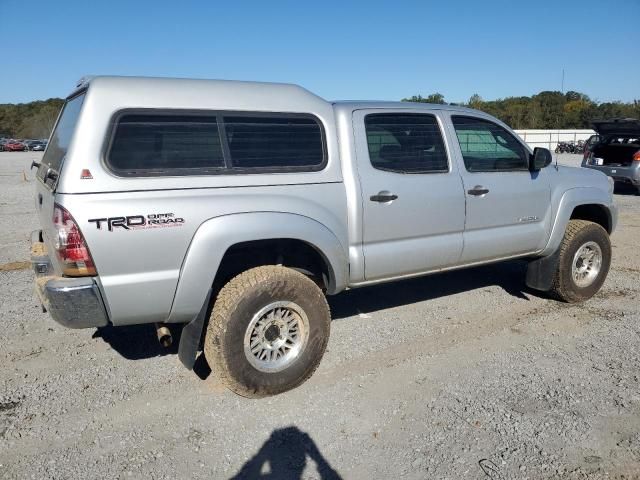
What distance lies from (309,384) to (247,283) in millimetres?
939

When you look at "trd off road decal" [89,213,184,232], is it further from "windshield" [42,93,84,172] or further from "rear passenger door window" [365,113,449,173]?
"rear passenger door window" [365,113,449,173]

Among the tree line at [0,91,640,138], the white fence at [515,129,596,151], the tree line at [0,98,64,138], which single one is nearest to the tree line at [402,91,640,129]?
the tree line at [0,91,640,138]

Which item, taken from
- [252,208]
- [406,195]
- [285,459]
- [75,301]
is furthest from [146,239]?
[406,195]

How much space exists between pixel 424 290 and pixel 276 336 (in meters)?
2.70

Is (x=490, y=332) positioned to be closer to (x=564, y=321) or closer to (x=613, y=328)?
(x=564, y=321)

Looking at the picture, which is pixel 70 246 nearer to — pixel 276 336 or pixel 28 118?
pixel 276 336

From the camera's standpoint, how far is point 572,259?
208 inches

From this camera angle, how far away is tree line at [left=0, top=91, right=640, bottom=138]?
2736 inches

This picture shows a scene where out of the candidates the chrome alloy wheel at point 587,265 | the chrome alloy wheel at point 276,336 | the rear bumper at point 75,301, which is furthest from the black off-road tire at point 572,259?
the rear bumper at point 75,301

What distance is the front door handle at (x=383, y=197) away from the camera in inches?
154

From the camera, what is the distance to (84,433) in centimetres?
316

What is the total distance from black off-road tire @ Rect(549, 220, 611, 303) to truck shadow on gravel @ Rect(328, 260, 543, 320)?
405mm

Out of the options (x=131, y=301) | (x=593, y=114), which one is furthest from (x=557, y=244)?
(x=593, y=114)

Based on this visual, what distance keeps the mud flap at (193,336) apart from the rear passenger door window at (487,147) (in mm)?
2565
